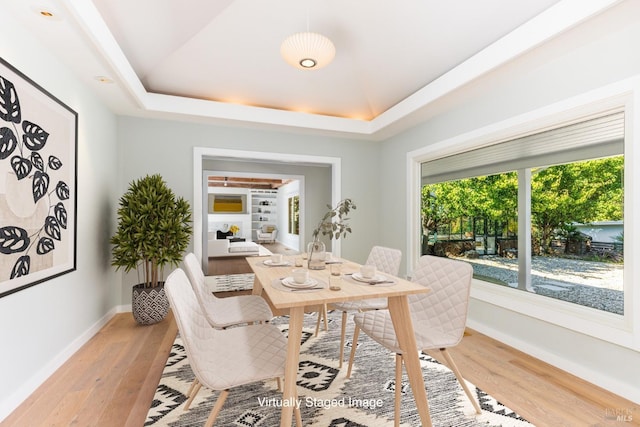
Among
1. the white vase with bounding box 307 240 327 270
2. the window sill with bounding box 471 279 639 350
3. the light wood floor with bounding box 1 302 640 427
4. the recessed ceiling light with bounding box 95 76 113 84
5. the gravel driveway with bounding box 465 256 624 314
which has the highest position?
the recessed ceiling light with bounding box 95 76 113 84

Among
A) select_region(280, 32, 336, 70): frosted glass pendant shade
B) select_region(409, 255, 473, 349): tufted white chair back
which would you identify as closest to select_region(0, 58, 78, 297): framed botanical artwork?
select_region(280, 32, 336, 70): frosted glass pendant shade

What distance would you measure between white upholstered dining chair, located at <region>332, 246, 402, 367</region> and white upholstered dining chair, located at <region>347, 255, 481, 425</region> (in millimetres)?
266

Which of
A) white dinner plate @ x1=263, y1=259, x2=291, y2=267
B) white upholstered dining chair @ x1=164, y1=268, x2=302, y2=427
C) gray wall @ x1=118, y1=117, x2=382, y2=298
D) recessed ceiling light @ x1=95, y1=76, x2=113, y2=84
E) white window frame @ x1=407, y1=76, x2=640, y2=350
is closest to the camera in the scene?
white upholstered dining chair @ x1=164, y1=268, x2=302, y2=427

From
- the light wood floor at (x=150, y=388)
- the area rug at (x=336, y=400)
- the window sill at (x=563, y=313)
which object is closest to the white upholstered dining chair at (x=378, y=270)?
the area rug at (x=336, y=400)

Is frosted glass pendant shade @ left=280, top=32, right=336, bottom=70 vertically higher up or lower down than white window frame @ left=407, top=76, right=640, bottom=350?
higher up

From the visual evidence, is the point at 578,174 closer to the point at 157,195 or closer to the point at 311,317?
the point at 311,317

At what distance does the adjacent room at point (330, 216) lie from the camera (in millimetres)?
1694

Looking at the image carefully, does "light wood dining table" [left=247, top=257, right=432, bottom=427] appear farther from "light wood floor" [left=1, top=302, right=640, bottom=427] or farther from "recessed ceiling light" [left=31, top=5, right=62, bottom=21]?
"recessed ceiling light" [left=31, top=5, right=62, bottom=21]

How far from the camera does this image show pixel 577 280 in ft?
7.63

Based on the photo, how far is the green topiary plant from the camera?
2.95 meters

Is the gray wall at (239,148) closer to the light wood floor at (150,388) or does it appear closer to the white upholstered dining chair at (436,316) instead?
the light wood floor at (150,388)

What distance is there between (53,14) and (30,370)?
221 cm

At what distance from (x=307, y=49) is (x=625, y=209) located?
2.40 meters

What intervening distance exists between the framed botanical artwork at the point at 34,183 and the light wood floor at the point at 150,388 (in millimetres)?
731
